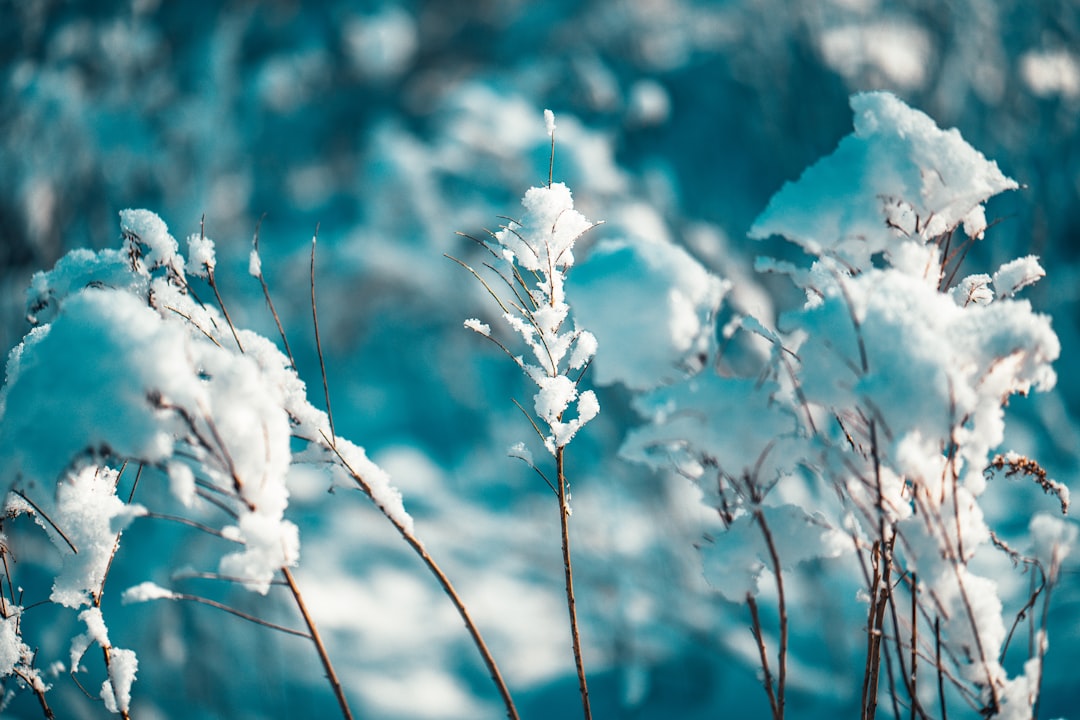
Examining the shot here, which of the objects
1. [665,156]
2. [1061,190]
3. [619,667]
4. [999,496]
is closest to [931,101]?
[1061,190]

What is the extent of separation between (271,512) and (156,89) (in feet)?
8.41

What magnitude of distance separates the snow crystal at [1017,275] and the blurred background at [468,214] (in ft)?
6.02

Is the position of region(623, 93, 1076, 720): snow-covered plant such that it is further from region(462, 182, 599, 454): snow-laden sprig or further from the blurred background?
the blurred background

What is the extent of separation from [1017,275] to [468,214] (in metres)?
2.31

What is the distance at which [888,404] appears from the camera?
0.94 feet

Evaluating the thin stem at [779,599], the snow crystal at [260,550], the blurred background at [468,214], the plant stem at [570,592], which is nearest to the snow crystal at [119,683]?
the snow crystal at [260,550]

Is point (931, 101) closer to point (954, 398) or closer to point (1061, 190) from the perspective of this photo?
point (1061, 190)

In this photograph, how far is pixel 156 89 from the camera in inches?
91.7

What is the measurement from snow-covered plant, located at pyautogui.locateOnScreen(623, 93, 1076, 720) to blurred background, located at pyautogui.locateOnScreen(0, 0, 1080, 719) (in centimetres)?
188

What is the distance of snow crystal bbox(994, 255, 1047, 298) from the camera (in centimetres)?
40

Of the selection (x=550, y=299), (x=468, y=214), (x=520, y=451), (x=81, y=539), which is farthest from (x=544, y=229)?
(x=468, y=214)

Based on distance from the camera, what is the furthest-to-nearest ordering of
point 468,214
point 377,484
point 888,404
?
point 468,214
point 377,484
point 888,404

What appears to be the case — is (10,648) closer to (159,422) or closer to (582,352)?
(159,422)

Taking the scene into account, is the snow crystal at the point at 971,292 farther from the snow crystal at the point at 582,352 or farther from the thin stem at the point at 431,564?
the thin stem at the point at 431,564
